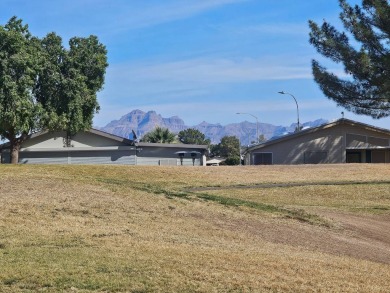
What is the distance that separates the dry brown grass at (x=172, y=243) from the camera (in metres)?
7.19

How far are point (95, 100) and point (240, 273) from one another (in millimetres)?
40532

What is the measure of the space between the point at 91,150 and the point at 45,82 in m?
9.83

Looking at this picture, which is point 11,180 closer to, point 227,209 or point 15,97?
point 227,209

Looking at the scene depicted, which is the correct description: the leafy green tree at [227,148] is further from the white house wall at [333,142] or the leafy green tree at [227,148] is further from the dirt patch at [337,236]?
the dirt patch at [337,236]

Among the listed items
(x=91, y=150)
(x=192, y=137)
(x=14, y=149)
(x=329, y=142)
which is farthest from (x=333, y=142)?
(x=192, y=137)

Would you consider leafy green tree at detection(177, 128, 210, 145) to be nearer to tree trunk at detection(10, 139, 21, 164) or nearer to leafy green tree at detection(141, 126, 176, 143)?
leafy green tree at detection(141, 126, 176, 143)

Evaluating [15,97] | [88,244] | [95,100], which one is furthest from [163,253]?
[95,100]

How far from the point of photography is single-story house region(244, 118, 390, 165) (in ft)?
171

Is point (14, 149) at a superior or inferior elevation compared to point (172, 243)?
superior

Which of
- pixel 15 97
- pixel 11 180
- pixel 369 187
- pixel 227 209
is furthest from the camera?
pixel 15 97

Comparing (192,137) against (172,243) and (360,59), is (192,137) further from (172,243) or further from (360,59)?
(172,243)

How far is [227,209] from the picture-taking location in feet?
54.6

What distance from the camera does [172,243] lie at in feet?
34.6

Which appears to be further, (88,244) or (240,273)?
(88,244)
